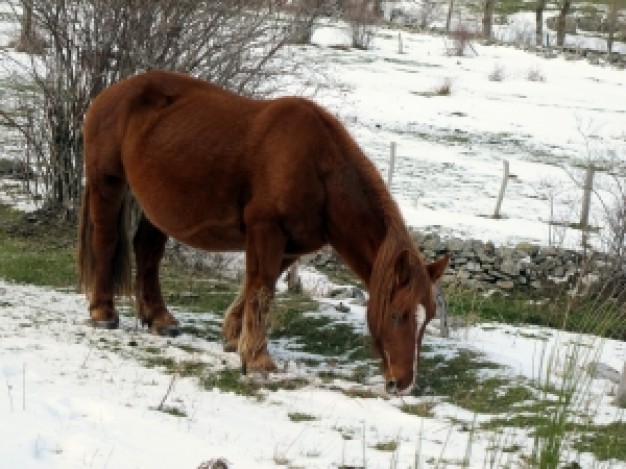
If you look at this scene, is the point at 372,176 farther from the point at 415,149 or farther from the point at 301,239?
the point at 415,149

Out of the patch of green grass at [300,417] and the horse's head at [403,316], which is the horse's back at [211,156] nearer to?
the horse's head at [403,316]

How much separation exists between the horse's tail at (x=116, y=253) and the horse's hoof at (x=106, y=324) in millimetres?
308

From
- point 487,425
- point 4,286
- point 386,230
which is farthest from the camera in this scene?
point 4,286

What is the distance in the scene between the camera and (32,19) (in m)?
12.1

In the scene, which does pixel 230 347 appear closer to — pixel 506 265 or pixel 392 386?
pixel 392 386

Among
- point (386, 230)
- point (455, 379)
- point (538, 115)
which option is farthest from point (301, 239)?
point (538, 115)

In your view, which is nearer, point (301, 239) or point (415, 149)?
point (301, 239)

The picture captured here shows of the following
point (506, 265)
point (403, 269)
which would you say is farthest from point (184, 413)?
point (506, 265)

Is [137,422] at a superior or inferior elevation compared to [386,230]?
inferior

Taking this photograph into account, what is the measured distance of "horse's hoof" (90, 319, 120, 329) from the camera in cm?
717

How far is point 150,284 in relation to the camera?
24.4 feet

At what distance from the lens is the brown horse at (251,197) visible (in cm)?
573

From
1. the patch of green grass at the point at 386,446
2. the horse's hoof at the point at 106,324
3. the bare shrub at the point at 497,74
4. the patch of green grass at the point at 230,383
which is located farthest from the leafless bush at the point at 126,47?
the bare shrub at the point at 497,74

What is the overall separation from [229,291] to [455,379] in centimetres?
351
